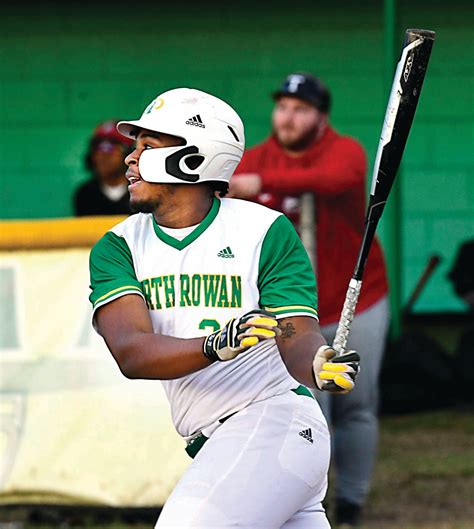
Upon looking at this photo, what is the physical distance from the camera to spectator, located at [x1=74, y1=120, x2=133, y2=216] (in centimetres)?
866

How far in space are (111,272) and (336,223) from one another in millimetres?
3020

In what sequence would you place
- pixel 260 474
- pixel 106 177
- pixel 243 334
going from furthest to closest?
1. pixel 106 177
2. pixel 260 474
3. pixel 243 334

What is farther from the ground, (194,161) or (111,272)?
(194,161)

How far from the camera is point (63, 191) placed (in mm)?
10938

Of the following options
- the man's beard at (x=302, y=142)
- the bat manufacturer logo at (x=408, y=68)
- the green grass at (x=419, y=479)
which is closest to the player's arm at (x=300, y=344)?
the bat manufacturer logo at (x=408, y=68)

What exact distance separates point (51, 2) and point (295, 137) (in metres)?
4.29

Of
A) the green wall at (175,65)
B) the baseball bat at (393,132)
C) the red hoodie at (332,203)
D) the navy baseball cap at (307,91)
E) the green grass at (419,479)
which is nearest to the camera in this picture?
the baseball bat at (393,132)

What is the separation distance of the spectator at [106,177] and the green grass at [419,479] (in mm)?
2132

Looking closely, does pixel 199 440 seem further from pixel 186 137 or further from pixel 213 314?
pixel 186 137

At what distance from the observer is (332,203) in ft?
23.2

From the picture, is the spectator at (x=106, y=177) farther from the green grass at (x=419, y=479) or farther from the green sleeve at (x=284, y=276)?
the green sleeve at (x=284, y=276)

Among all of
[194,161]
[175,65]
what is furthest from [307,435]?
[175,65]

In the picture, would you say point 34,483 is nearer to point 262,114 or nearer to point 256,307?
point 256,307

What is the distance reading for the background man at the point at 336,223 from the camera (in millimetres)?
6957
